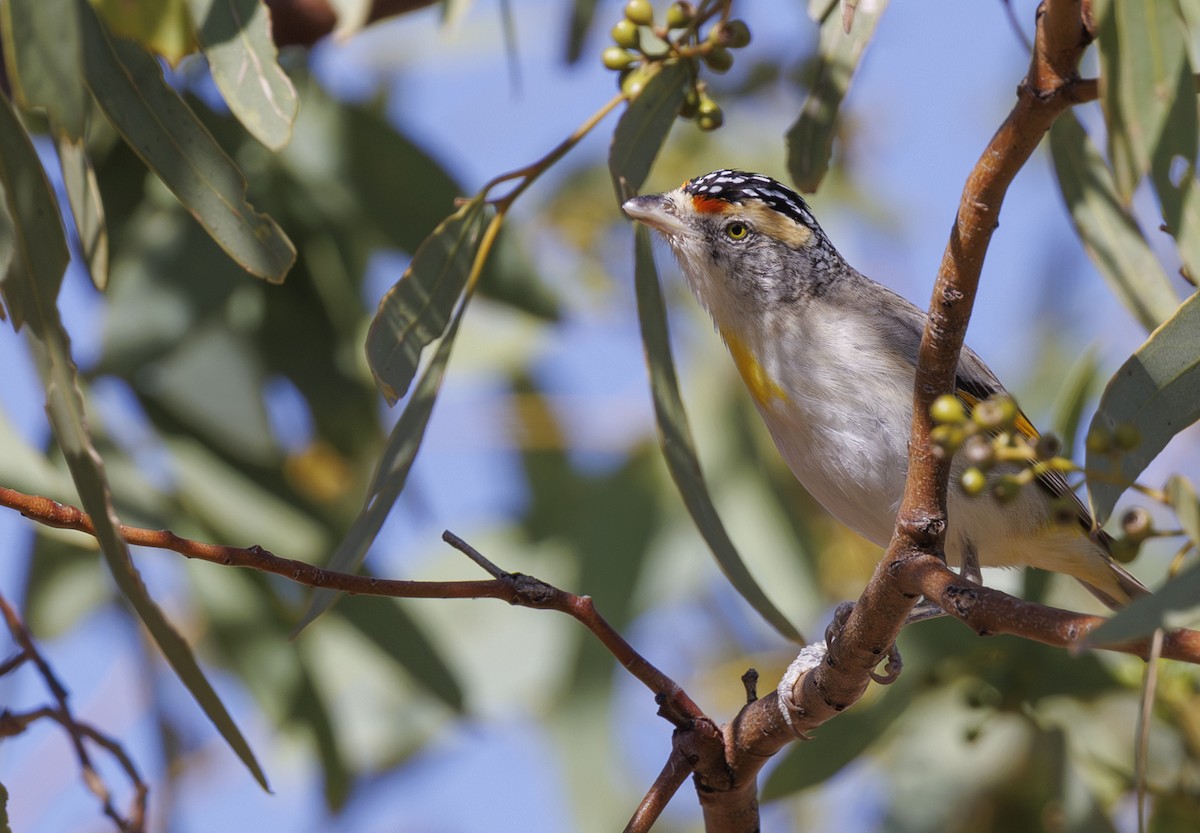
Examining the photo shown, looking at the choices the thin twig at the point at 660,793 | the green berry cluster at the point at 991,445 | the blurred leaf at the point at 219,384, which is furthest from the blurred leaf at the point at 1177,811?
the blurred leaf at the point at 219,384

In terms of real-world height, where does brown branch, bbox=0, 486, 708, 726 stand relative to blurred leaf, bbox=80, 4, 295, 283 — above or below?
below

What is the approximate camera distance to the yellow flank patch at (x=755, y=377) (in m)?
3.26

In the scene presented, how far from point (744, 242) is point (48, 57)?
88.0 inches

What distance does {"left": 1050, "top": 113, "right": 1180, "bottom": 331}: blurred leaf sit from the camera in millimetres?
3047

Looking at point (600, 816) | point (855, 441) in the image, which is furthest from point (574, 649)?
point (855, 441)

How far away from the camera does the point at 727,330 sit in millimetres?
3650

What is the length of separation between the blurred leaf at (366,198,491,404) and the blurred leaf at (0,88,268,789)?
562 millimetres

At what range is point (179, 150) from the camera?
7.81ft

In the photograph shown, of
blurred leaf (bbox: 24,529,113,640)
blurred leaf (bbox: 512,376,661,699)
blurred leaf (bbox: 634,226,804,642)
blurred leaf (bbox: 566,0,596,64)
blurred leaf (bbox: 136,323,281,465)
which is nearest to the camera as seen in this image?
blurred leaf (bbox: 634,226,804,642)

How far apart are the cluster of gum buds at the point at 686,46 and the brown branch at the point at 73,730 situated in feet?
5.18

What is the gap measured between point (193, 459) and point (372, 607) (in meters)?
0.74

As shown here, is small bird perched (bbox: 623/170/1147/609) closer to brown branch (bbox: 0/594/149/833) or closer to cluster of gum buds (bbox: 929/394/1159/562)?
cluster of gum buds (bbox: 929/394/1159/562)

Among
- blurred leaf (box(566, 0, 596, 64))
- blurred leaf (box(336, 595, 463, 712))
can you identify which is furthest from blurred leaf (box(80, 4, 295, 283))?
blurred leaf (box(336, 595, 463, 712))

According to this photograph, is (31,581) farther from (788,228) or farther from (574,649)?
(788,228)
